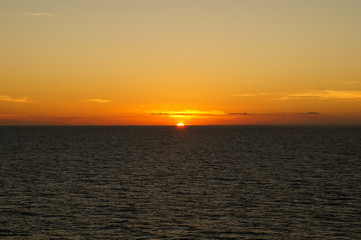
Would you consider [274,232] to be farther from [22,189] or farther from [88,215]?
[22,189]

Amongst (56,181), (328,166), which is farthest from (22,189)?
(328,166)

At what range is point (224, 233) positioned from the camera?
103ft

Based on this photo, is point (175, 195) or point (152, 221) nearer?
point (152, 221)

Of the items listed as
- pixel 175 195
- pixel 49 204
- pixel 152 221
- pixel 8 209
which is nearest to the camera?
pixel 152 221

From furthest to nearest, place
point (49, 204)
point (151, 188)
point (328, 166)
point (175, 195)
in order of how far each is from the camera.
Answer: point (328, 166)
point (151, 188)
point (175, 195)
point (49, 204)

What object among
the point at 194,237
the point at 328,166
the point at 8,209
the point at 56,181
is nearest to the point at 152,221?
the point at 194,237

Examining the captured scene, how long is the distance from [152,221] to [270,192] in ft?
60.5

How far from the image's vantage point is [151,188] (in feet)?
165

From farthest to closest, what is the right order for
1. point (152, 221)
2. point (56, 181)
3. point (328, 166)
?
point (328, 166) → point (56, 181) → point (152, 221)

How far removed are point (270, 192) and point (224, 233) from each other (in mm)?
17981

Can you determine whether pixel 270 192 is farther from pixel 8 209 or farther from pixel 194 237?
pixel 8 209

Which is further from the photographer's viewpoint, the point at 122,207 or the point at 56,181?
the point at 56,181

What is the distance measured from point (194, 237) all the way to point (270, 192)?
19842mm

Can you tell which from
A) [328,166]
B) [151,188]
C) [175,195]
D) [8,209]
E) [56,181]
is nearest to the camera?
[8,209]
